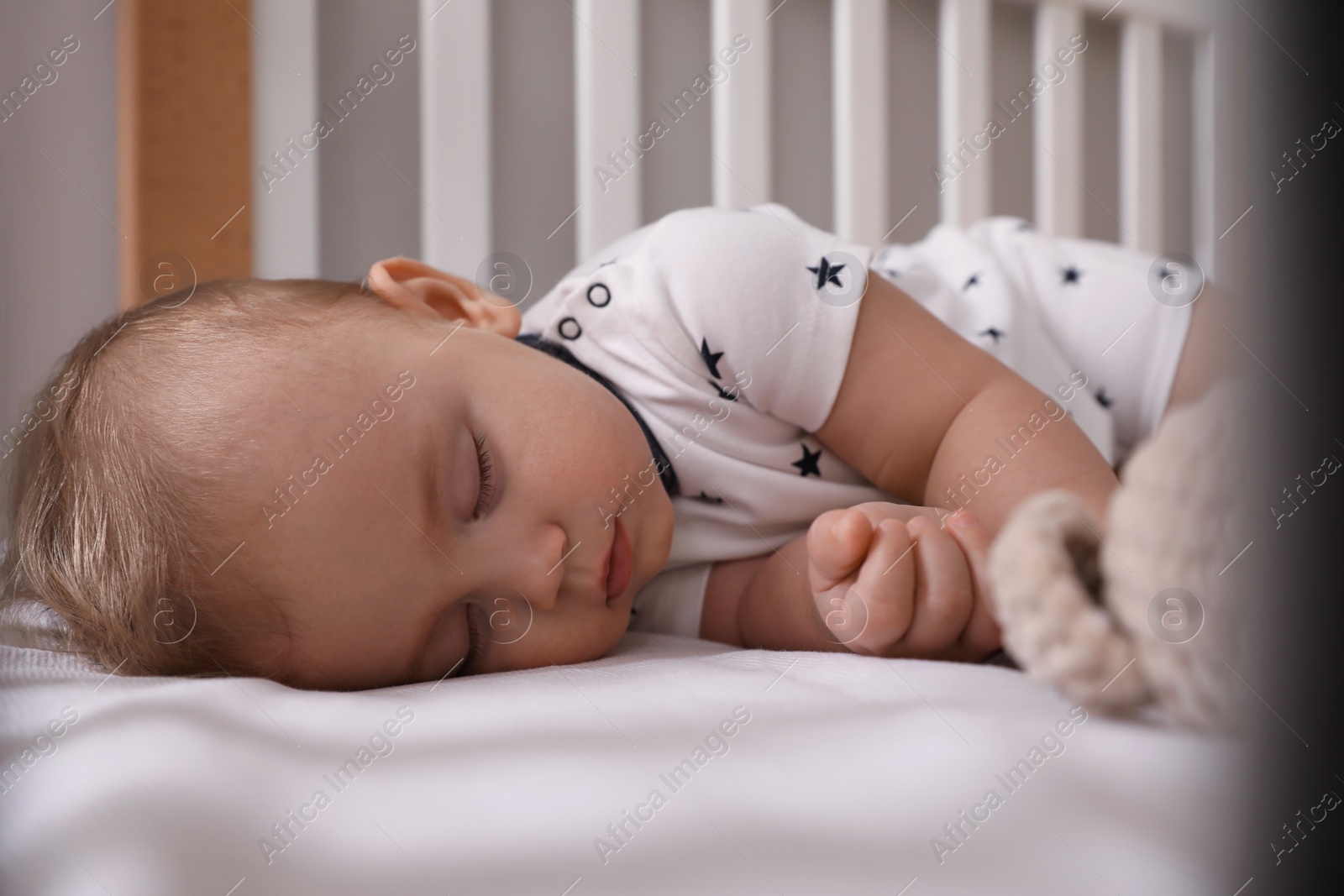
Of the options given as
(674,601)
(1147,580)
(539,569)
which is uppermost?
(1147,580)

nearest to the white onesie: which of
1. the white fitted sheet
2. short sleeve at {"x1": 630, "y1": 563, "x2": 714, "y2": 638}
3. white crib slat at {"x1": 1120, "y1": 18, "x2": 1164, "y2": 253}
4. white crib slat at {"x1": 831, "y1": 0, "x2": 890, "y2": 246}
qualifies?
short sleeve at {"x1": 630, "y1": 563, "x2": 714, "y2": 638}

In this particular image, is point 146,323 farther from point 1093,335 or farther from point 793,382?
point 1093,335

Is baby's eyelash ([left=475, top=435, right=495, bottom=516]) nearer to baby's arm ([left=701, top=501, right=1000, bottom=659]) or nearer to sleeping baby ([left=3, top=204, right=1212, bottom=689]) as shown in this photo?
sleeping baby ([left=3, top=204, right=1212, bottom=689])

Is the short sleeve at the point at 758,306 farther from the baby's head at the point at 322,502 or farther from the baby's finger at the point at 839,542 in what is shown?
the baby's finger at the point at 839,542

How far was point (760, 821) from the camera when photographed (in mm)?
325

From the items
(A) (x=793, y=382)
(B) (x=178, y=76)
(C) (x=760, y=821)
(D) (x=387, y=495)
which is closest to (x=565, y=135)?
(B) (x=178, y=76)

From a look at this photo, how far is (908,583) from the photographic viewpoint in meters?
0.51

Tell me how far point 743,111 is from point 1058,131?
64 cm

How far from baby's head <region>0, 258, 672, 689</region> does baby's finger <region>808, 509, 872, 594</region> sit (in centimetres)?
19

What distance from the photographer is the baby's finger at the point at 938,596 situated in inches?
19.9

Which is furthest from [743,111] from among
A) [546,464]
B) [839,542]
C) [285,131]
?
[839,542]

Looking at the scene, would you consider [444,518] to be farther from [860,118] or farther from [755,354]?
[860,118]

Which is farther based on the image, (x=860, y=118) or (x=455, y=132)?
(x=860, y=118)

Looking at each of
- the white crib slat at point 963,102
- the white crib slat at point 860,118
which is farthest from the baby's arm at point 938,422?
the white crib slat at point 963,102
